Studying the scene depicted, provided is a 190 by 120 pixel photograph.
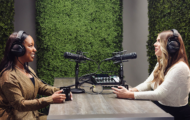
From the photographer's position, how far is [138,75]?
12.5 feet

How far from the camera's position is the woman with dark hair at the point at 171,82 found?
1.58m

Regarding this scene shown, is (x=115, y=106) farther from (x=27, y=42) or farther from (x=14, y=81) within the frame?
(x=27, y=42)

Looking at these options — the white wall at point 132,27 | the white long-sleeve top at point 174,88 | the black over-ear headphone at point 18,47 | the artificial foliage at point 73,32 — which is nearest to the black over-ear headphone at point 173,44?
the white long-sleeve top at point 174,88

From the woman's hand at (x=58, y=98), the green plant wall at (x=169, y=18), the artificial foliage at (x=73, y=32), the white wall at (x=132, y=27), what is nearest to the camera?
the woman's hand at (x=58, y=98)

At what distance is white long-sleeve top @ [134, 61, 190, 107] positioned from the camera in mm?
1567

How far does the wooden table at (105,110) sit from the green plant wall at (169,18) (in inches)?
43.5

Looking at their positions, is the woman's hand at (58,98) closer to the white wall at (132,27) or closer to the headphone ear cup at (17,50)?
the headphone ear cup at (17,50)

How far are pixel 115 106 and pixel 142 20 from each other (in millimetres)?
2536

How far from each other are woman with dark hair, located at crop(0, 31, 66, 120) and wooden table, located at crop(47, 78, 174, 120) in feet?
0.48

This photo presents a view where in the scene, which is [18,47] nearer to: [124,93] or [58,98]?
[58,98]

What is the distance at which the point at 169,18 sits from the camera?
253 cm

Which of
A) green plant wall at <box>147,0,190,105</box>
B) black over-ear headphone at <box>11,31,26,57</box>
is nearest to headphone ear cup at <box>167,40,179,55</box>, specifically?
green plant wall at <box>147,0,190,105</box>

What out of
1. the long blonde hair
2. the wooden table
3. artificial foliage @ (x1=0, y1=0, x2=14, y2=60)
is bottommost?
the wooden table

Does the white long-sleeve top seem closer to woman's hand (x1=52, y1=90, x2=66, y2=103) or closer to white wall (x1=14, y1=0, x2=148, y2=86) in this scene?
woman's hand (x1=52, y1=90, x2=66, y2=103)
